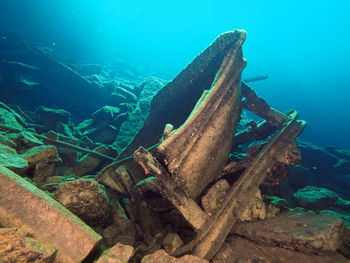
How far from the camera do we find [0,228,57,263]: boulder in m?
1.11

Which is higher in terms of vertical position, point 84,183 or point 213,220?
point 213,220

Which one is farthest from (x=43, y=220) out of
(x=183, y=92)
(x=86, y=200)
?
(x=183, y=92)

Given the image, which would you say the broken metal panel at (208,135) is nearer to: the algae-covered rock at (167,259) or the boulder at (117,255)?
the algae-covered rock at (167,259)

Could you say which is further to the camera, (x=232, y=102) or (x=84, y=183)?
(x=232, y=102)

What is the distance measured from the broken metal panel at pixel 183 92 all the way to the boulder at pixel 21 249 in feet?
9.13

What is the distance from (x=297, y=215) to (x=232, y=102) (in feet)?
7.29

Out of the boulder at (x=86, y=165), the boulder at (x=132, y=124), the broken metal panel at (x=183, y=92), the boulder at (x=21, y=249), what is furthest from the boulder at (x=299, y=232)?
the boulder at (x=132, y=124)

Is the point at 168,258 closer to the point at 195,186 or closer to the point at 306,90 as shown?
the point at 195,186

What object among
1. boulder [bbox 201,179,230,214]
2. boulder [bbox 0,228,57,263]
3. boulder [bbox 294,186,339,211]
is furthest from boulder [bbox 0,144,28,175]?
boulder [bbox 294,186,339,211]

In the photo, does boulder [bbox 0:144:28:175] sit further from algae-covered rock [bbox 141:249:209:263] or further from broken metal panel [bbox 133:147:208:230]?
algae-covered rock [bbox 141:249:209:263]

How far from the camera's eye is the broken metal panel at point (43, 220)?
1.40m

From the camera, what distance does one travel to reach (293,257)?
2.12m

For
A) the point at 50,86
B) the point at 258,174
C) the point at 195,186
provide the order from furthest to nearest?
Result: 1. the point at 50,86
2. the point at 258,174
3. the point at 195,186

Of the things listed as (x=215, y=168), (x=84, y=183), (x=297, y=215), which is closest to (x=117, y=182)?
(x=84, y=183)
